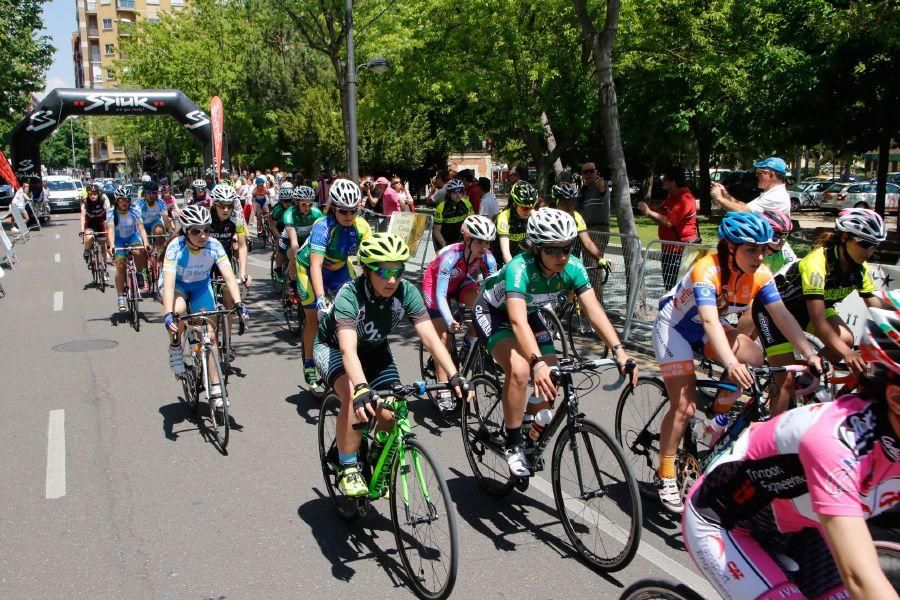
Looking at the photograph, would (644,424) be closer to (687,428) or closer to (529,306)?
(687,428)

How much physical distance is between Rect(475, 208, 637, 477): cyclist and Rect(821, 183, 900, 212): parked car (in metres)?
31.6

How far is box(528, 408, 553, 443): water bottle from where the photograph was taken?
4820 mm

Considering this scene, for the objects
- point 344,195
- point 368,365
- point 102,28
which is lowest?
point 368,365

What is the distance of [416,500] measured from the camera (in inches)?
165

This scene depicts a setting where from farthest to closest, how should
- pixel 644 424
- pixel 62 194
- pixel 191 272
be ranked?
1. pixel 62 194
2. pixel 191 272
3. pixel 644 424

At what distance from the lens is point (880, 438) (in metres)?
2.13

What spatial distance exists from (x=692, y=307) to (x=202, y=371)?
4289mm

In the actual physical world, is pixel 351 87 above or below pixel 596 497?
above

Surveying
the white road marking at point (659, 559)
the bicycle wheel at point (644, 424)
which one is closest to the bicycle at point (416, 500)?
the white road marking at point (659, 559)

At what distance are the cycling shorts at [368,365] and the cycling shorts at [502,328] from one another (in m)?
0.85

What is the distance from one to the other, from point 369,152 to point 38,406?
3392cm

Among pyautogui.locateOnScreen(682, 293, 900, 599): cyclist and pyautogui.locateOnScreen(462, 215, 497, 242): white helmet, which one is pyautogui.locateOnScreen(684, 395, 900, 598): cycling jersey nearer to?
pyautogui.locateOnScreen(682, 293, 900, 599): cyclist

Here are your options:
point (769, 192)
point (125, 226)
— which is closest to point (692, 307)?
point (769, 192)

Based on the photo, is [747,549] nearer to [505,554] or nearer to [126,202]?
[505,554]
